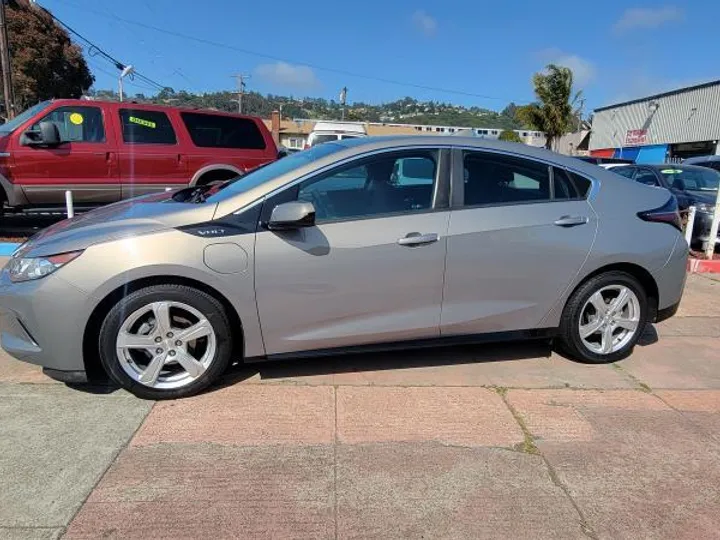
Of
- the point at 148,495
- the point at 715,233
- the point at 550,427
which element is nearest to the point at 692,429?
the point at 550,427

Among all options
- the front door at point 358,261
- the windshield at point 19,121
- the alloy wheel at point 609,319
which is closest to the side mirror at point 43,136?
the windshield at point 19,121

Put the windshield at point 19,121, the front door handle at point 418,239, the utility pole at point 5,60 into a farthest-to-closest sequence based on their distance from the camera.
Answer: the utility pole at point 5,60 < the windshield at point 19,121 < the front door handle at point 418,239

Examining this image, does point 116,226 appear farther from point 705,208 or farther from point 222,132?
point 705,208

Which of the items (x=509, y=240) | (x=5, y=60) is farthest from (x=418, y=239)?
(x=5, y=60)

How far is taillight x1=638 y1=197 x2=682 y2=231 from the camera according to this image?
4.27 m

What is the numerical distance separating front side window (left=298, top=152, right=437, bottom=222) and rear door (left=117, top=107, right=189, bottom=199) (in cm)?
551

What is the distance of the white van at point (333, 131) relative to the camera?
13.9 metres

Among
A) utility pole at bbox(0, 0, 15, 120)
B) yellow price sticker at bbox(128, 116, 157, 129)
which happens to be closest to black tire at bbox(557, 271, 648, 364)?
yellow price sticker at bbox(128, 116, 157, 129)

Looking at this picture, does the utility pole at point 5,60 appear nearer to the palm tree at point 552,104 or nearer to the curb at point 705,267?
the curb at point 705,267

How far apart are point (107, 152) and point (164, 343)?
223 inches

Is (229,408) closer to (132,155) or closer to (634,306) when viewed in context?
(634,306)

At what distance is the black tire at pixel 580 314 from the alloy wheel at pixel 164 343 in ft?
8.17

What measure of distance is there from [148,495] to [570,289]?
3.00 meters

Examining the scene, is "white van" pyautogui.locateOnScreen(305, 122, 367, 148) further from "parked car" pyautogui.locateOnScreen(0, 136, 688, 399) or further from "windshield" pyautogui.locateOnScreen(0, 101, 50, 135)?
"parked car" pyautogui.locateOnScreen(0, 136, 688, 399)
